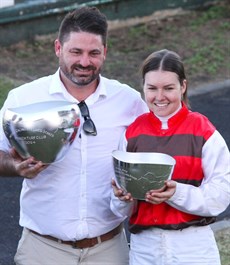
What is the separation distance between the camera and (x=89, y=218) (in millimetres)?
3752

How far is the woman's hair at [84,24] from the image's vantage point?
12.0ft

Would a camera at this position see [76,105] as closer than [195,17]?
Yes

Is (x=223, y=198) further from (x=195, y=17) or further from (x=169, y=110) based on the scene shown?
(x=195, y=17)

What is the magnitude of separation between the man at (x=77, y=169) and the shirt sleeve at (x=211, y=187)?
41cm

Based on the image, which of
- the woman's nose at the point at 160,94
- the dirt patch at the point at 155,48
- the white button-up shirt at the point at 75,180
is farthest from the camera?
the dirt patch at the point at 155,48

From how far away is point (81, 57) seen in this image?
3627 millimetres

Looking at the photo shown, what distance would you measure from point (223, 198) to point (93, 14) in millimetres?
1007

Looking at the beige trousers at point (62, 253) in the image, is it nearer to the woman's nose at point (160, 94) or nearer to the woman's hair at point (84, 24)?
the woman's nose at point (160, 94)

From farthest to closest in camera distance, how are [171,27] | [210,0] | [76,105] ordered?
1. [210,0]
2. [171,27]
3. [76,105]

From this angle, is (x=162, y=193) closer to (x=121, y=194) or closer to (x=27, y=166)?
(x=121, y=194)

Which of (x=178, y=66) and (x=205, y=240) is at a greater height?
(x=178, y=66)

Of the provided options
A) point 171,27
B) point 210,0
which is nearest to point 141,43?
point 171,27

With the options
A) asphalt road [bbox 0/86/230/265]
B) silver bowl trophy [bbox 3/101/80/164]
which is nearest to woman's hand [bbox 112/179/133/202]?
silver bowl trophy [bbox 3/101/80/164]

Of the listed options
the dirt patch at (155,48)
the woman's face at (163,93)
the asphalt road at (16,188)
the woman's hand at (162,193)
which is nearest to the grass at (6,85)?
the dirt patch at (155,48)
